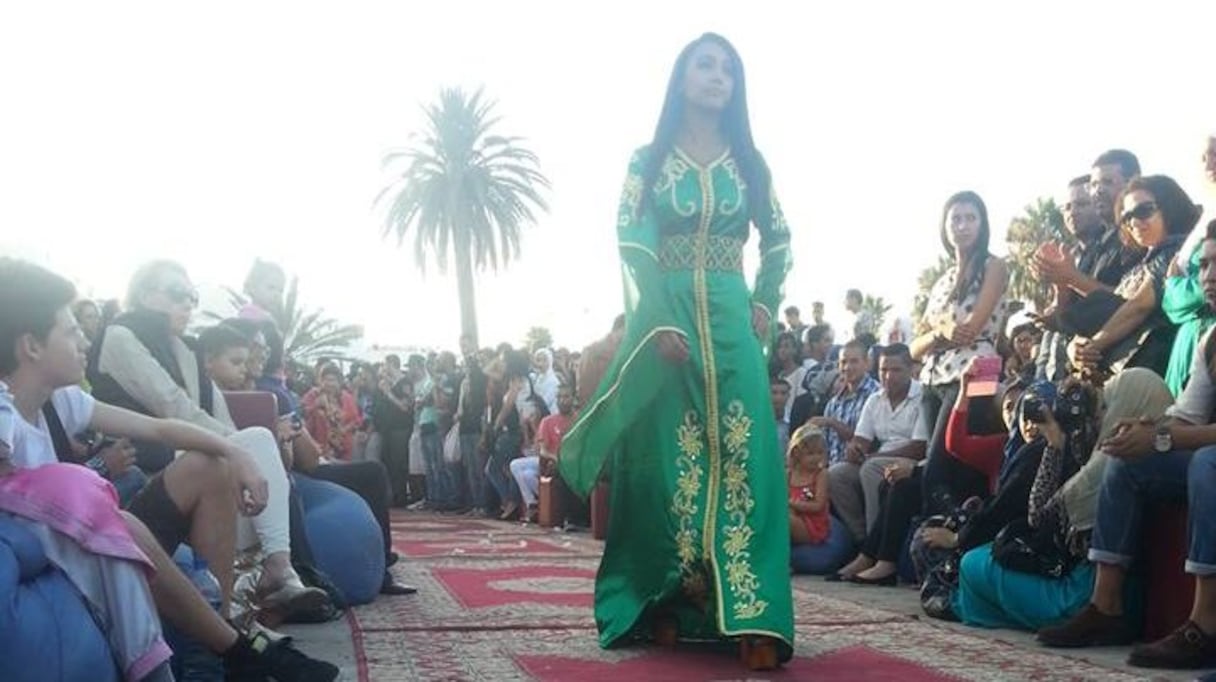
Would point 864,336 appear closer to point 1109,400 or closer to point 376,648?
point 1109,400

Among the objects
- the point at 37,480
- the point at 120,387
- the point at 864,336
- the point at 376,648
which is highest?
the point at 864,336

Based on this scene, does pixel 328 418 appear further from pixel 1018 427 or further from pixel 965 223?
pixel 1018 427

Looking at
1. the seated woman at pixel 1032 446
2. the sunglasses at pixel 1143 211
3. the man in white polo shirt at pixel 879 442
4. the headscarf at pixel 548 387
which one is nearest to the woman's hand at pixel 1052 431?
the seated woman at pixel 1032 446

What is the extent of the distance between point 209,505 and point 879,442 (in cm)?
482

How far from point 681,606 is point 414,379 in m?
13.5

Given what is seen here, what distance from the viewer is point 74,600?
117 inches

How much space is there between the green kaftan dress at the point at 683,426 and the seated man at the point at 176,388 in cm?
109

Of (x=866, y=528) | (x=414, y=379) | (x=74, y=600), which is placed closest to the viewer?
(x=74, y=600)

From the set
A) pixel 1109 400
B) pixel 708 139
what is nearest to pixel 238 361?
pixel 708 139

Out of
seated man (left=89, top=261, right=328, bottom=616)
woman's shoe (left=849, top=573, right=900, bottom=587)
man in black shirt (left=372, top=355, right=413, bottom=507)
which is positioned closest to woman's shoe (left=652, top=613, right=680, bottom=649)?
seated man (left=89, top=261, right=328, bottom=616)

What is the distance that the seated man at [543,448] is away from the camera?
12281mm

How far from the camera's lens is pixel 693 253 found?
15.3 ft

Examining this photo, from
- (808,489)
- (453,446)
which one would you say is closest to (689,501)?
(808,489)

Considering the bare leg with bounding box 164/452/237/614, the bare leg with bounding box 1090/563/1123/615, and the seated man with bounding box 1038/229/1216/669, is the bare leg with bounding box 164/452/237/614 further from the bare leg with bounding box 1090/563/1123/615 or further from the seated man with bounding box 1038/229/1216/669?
the bare leg with bounding box 1090/563/1123/615
